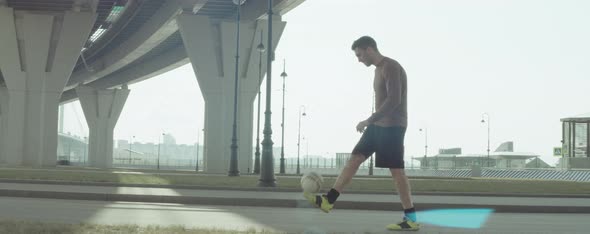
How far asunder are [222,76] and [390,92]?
3235cm

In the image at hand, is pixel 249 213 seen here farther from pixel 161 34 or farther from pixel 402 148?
pixel 161 34

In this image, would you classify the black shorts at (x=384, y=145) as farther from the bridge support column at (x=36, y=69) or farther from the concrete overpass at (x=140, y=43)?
the bridge support column at (x=36, y=69)

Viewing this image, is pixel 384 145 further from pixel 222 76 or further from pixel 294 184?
pixel 222 76

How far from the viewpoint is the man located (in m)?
7.88

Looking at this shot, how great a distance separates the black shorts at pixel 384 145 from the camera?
782cm

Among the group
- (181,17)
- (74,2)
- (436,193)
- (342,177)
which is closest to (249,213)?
(342,177)

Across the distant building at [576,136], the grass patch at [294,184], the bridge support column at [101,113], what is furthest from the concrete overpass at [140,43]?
the distant building at [576,136]

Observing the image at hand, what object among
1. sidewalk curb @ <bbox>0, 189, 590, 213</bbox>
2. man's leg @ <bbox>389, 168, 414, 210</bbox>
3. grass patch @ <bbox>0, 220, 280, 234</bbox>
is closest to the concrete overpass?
sidewalk curb @ <bbox>0, 189, 590, 213</bbox>

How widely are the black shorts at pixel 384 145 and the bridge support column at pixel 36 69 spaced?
35319 mm

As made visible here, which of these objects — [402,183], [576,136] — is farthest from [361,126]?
[576,136]

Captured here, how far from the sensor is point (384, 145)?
7.88m

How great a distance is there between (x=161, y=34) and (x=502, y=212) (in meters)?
33.0

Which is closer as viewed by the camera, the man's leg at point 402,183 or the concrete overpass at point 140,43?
the man's leg at point 402,183

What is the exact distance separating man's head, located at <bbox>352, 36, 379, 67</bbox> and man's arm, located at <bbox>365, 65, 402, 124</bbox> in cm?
23
